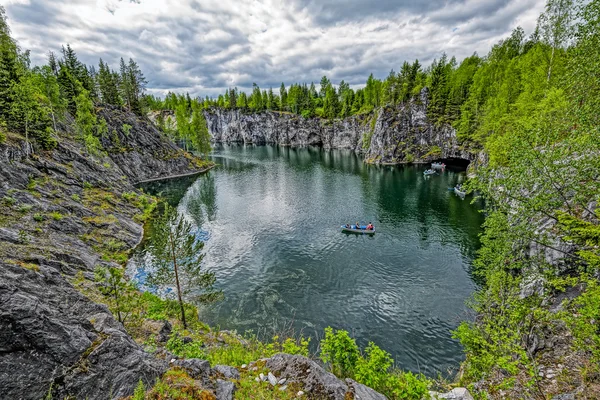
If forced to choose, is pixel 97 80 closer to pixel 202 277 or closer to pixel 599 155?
pixel 202 277

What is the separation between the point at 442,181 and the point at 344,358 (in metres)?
71.7

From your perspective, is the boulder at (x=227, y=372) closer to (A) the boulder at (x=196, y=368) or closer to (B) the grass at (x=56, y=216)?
(A) the boulder at (x=196, y=368)

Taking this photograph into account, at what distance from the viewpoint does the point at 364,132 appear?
12306 centimetres

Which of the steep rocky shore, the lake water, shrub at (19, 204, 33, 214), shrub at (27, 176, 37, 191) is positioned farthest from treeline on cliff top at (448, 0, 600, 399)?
shrub at (27, 176, 37, 191)

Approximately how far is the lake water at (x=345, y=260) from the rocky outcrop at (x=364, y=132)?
31153 mm

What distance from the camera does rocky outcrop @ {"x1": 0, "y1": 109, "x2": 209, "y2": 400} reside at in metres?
6.89

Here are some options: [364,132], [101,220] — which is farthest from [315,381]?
[364,132]

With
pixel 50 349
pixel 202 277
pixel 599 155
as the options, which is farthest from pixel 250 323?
pixel 599 155

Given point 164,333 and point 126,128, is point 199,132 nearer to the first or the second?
point 126,128

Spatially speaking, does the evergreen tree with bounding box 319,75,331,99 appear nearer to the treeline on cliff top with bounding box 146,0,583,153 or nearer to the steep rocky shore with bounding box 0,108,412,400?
the treeline on cliff top with bounding box 146,0,583,153

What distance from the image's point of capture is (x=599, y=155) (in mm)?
11633

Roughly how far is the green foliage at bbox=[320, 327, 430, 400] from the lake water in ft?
33.7

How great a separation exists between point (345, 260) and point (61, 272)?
28.0m

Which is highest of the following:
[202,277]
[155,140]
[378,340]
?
[155,140]
